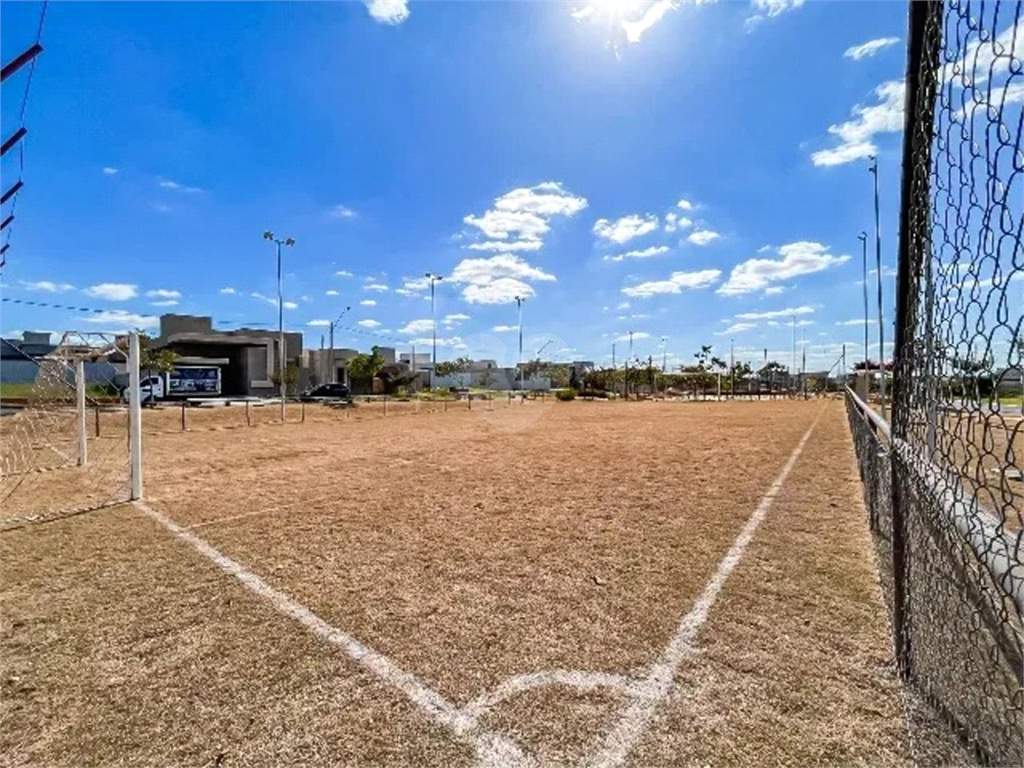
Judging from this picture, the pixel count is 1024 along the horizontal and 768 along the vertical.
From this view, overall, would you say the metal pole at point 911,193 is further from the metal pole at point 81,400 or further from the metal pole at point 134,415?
the metal pole at point 81,400

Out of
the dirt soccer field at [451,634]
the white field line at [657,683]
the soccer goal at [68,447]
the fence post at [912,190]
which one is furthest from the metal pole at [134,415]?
the fence post at [912,190]

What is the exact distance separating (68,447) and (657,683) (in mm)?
14084

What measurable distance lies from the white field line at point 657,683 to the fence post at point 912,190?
979 millimetres

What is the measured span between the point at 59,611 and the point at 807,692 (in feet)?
13.9

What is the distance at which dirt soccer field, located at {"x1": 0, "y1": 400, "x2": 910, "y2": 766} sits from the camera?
2.11 m

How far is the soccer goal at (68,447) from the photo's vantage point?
21.6 feet

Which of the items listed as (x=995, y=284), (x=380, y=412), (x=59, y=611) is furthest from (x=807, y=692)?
(x=380, y=412)

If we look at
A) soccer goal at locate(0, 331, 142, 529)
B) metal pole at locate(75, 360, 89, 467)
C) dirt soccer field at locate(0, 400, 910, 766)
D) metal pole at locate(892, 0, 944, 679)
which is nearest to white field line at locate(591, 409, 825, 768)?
dirt soccer field at locate(0, 400, 910, 766)

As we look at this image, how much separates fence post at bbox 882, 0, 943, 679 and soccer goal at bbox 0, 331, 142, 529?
24.2 ft

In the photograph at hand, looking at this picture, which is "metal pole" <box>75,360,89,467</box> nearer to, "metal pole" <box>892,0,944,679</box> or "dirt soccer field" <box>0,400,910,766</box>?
"dirt soccer field" <box>0,400,910,766</box>

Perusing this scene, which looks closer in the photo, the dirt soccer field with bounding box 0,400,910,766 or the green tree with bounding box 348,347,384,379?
the dirt soccer field with bounding box 0,400,910,766

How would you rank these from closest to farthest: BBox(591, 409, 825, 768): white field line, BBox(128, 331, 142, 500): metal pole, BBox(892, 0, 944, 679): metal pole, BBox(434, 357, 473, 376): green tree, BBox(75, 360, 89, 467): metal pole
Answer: BBox(892, 0, 944, 679): metal pole, BBox(591, 409, 825, 768): white field line, BBox(128, 331, 142, 500): metal pole, BBox(75, 360, 89, 467): metal pole, BBox(434, 357, 473, 376): green tree

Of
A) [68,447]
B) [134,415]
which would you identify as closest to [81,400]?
[134,415]

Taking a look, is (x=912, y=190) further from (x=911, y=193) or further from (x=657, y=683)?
(x=657, y=683)
